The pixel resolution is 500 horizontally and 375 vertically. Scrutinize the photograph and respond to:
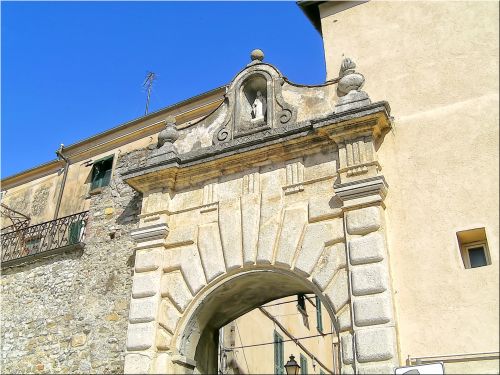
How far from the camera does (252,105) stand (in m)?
8.85

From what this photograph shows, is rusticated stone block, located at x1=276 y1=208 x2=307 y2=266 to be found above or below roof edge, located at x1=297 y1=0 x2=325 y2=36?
below

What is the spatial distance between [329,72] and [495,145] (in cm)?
267

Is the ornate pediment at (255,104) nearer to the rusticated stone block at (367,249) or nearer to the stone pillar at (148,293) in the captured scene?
the stone pillar at (148,293)

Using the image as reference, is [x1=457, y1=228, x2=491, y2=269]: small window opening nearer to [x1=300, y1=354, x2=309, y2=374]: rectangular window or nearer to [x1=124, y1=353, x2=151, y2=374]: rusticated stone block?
[x1=124, y1=353, x2=151, y2=374]: rusticated stone block

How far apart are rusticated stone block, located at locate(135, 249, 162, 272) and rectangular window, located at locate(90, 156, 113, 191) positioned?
3463mm

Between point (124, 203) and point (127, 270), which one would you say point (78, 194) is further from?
point (127, 270)

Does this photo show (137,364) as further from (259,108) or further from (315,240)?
(259,108)

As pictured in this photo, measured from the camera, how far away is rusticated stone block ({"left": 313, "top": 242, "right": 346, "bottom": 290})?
6855 mm

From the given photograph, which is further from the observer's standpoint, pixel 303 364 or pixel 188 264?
pixel 303 364

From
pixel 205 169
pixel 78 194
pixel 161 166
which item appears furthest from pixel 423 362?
pixel 78 194

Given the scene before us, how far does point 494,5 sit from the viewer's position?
7.46 metres

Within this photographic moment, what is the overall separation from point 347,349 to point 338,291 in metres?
0.66

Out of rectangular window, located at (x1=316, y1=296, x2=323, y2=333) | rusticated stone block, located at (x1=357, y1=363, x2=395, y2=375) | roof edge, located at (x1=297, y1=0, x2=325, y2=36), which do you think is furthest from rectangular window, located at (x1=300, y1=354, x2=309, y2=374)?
rusticated stone block, located at (x1=357, y1=363, x2=395, y2=375)

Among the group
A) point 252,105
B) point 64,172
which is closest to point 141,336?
point 252,105
